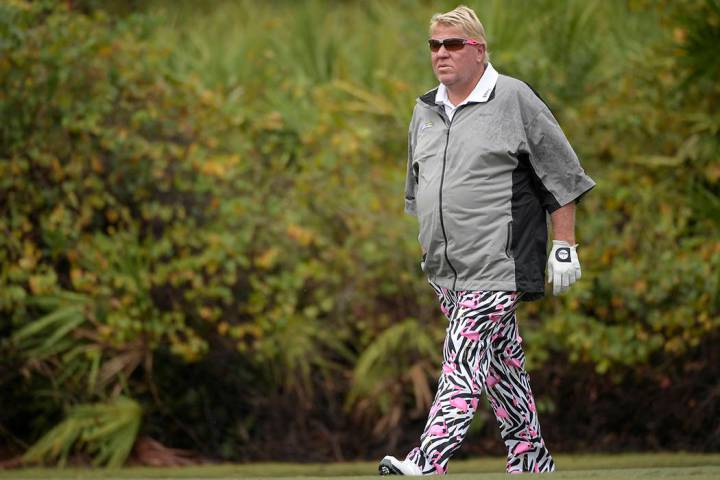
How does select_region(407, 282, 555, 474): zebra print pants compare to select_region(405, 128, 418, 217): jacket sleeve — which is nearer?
select_region(407, 282, 555, 474): zebra print pants

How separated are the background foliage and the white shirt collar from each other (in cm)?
325

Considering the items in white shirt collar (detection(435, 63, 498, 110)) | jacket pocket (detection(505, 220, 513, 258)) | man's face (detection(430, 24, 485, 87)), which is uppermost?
man's face (detection(430, 24, 485, 87))

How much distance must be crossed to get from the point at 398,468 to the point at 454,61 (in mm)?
1701

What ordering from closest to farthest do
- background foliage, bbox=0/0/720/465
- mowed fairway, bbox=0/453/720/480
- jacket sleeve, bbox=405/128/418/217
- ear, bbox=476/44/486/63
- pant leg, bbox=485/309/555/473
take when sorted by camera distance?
1. ear, bbox=476/44/486/63
2. pant leg, bbox=485/309/555/473
3. jacket sleeve, bbox=405/128/418/217
4. mowed fairway, bbox=0/453/720/480
5. background foliage, bbox=0/0/720/465

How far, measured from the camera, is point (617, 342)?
335 inches

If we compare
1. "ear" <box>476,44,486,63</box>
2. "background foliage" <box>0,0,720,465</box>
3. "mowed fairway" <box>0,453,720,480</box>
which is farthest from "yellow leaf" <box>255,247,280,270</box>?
"ear" <box>476,44,486,63</box>

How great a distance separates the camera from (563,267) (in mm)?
5402

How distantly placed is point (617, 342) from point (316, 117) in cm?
321

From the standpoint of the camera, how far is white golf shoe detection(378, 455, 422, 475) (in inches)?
207

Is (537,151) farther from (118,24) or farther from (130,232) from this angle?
Answer: (118,24)

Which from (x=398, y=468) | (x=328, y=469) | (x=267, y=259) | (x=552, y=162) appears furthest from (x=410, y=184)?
(x=267, y=259)

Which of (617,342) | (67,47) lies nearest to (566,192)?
(617,342)

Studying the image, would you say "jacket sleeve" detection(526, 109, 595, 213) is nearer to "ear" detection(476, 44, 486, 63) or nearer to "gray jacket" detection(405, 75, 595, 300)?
"gray jacket" detection(405, 75, 595, 300)

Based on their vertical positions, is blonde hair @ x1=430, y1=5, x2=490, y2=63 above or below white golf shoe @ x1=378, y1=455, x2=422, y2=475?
above
